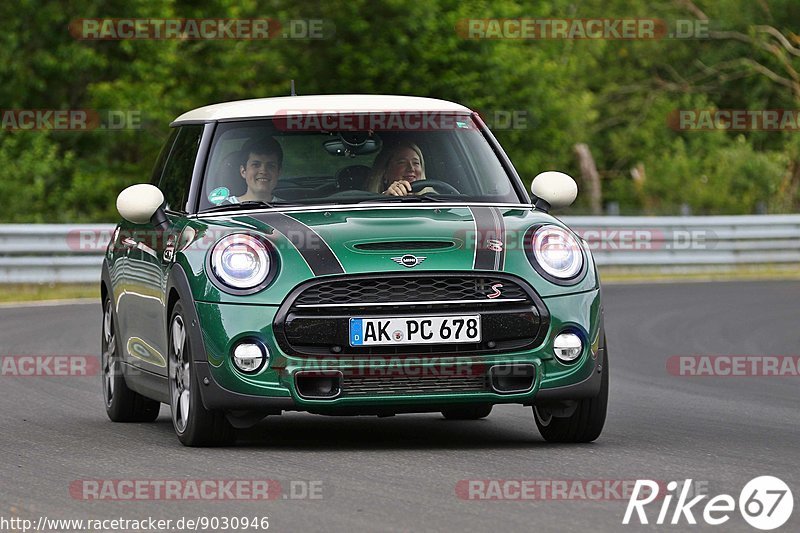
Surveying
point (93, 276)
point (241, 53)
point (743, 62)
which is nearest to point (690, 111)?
point (743, 62)

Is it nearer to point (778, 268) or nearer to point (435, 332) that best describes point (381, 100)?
point (435, 332)

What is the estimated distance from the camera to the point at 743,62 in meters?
47.8

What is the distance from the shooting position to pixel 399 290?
8.01 m

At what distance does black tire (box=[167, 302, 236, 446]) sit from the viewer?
827cm

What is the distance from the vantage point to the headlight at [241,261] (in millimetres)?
8078

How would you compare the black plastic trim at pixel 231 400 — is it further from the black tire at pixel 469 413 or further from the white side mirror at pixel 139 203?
the black tire at pixel 469 413

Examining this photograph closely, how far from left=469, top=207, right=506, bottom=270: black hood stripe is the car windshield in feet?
1.63

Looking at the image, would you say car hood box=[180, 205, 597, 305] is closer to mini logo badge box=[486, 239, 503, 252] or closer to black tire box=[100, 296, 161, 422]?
mini logo badge box=[486, 239, 503, 252]

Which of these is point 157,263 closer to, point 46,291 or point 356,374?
point 356,374

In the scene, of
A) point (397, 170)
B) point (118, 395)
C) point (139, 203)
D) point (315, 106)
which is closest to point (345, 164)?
point (397, 170)

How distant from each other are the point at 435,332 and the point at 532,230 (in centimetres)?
75

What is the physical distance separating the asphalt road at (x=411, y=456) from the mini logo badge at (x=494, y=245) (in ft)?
2.96

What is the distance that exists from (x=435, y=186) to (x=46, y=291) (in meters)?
15.2

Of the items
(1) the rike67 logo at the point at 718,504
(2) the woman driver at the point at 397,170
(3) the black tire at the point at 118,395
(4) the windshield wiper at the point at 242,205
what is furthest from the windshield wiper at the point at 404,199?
(1) the rike67 logo at the point at 718,504
